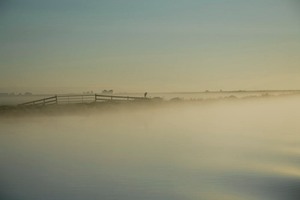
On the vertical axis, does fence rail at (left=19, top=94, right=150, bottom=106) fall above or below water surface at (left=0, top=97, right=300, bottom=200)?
above

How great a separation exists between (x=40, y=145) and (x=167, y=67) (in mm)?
989

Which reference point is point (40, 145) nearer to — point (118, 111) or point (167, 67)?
point (118, 111)

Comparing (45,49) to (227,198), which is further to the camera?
(45,49)

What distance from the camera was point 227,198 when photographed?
2.14 metres

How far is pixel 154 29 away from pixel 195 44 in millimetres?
287

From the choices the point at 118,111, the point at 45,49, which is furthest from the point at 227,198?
the point at 45,49

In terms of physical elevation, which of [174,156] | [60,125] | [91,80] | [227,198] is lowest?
[227,198]

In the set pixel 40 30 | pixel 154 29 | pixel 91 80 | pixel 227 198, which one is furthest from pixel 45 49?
pixel 227 198

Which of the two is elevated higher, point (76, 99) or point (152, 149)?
point (76, 99)

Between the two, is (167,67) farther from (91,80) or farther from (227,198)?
(227,198)

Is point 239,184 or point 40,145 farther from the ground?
point 40,145

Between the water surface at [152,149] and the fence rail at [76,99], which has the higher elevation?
the fence rail at [76,99]

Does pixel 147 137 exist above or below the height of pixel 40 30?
below

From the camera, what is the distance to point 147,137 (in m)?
2.24
